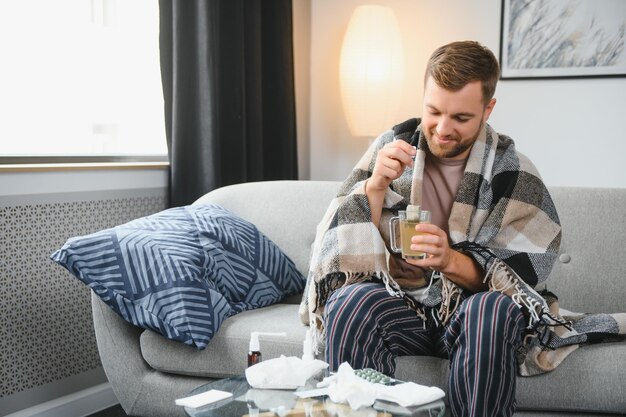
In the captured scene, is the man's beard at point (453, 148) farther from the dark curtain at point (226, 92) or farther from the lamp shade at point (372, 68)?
the lamp shade at point (372, 68)

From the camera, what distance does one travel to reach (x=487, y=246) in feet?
6.61

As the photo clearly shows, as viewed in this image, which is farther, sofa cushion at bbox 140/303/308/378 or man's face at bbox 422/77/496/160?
sofa cushion at bbox 140/303/308/378

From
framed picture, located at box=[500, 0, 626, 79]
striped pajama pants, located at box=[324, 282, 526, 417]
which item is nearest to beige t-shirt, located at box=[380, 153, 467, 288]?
striped pajama pants, located at box=[324, 282, 526, 417]

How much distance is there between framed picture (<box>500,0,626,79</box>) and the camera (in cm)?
344

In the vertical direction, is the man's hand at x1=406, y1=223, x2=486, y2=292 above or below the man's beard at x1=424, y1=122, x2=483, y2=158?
below

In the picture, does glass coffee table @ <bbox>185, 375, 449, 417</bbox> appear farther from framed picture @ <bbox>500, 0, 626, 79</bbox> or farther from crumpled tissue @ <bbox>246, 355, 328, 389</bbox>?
framed picture @ <bbox>500, 0, 626, 79</bbox>

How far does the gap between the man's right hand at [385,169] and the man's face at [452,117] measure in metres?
0.10

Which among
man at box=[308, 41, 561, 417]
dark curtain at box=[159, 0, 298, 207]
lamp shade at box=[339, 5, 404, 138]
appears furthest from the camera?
lamp shade at box=[339, 5, 404, 138]

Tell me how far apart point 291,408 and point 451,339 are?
517 mm

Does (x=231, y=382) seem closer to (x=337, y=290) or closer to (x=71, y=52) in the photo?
(x=337, y=290)

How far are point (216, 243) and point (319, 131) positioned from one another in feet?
6.14

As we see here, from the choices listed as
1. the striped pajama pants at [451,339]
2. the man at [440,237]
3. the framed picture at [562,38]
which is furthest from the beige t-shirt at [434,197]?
the framed picture at [562,38]

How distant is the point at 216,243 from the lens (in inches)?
91.1

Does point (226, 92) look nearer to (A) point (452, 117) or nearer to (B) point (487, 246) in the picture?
(A) point (452, 117)
